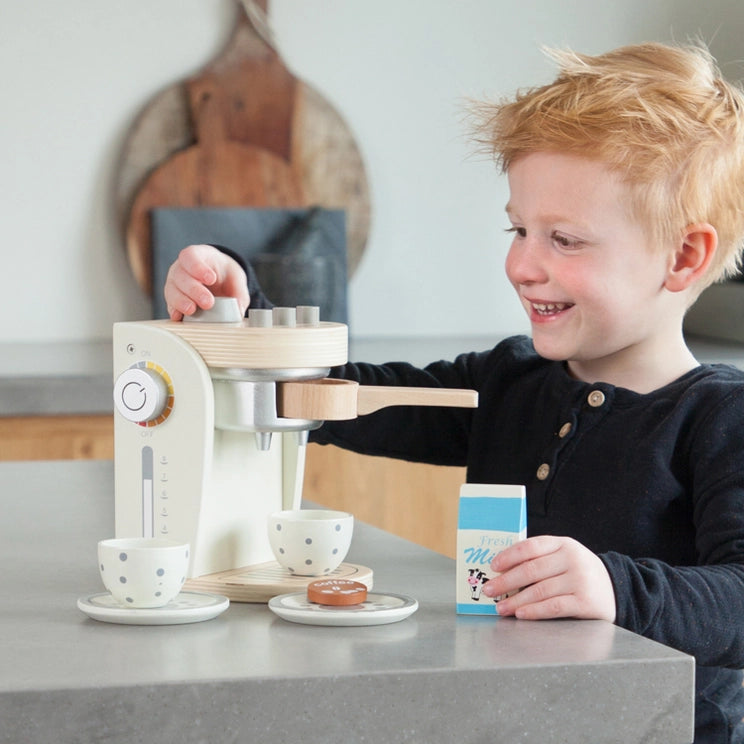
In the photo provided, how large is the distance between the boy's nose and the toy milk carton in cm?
33

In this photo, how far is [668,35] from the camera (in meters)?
3.15

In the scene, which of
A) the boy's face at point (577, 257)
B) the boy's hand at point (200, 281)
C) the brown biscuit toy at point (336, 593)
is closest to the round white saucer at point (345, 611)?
the brown biscuit toy at point (336, 593)

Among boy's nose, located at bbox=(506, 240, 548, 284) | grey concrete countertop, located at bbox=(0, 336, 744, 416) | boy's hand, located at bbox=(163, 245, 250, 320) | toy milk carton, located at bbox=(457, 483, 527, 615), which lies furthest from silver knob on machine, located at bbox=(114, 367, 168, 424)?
grey concrete countertop, located at bbox=(0, 336, 744, 416)

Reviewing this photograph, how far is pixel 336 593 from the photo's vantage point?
0.91 m

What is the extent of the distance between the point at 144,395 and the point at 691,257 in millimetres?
578

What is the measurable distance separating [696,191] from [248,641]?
661 millimetres

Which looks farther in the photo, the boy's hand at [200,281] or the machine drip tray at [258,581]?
the boy's hand at [200,281]

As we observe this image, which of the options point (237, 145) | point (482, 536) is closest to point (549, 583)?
point (482, 536)

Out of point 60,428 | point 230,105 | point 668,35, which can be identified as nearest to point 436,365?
point 60,428

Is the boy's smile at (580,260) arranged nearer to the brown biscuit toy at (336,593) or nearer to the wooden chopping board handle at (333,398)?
the wooden chopping board handle at (333,398)

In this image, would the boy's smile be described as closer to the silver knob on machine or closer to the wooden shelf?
the silver knob on machine

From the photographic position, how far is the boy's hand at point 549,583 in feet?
2.96

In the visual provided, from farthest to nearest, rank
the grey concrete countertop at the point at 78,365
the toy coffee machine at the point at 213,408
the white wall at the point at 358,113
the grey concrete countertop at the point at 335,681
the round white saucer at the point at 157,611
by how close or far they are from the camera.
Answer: the white wall at the point at 358,113, the grey concrete countertop at the point at 78,365, the toy coffee machine at the point at 213,408, the round white saucer at the point at 157,611, the grey concrete countertop at the point at 335,681

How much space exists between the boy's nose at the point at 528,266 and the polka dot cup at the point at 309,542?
32cm
